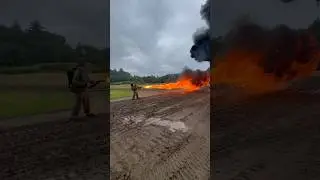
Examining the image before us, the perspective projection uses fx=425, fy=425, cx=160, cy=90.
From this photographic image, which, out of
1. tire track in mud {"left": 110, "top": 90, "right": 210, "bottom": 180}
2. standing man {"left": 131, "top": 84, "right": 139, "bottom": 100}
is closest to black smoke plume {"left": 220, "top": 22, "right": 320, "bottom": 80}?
tire track in mud {"left": 110, "top": 90, "right": 210, "bottom": 180}

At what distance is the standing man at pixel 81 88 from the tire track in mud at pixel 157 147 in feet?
0.81

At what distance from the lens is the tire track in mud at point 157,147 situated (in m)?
2.97

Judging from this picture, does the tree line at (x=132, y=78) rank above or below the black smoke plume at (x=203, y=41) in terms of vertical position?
below

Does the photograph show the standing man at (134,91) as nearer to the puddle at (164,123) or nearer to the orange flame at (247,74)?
the puddle at (164,123)

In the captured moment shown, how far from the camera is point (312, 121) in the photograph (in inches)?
114

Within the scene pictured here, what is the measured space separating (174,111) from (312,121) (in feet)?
3.18

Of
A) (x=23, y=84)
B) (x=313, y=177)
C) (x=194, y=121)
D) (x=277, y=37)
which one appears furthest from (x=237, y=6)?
(x=23, y=84)

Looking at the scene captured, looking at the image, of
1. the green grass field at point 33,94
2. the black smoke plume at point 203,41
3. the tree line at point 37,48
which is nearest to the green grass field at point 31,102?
the green grass field at point 33,94

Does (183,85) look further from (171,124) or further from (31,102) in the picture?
(31,102)

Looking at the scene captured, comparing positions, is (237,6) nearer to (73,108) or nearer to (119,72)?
(119,72)

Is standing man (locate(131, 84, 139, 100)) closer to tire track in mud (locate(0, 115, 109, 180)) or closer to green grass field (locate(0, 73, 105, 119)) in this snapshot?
tire track in mud (locate(0, 115, 109, 180))

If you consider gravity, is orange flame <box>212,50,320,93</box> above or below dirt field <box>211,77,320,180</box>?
above

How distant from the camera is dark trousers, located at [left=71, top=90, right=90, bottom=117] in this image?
288 cm

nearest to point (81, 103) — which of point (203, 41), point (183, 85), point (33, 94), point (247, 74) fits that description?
point (33, 94)
